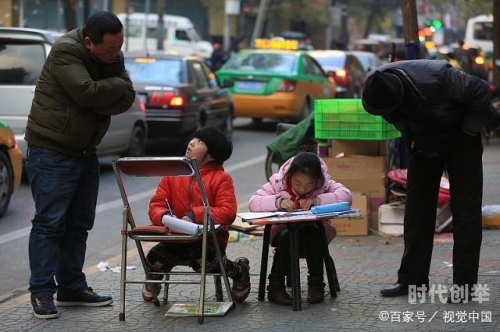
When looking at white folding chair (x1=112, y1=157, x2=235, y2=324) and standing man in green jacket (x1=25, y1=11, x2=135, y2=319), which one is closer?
white folding chair (x1=112, y1=157, x2=235, y2=324)

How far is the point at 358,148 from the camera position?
9.97 metres

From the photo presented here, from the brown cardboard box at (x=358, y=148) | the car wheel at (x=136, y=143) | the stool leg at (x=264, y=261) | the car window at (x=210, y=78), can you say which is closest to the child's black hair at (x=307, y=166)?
the stool leg at (x=264, y=261)

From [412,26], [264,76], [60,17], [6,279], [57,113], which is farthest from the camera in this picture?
[60,17]

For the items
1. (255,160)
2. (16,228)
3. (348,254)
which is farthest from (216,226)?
(255,160)

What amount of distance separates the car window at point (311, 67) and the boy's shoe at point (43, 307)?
15255 mm

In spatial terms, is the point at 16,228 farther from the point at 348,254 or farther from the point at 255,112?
the point at 255,112

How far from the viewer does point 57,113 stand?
21.0ft

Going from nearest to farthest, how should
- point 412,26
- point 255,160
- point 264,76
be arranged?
point 412,26, point 255,160, point 264,76

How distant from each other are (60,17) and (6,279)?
36.7 metres

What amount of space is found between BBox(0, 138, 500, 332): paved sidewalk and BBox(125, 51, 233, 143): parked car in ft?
28.4

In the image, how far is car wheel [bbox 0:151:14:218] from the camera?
36.0 ft

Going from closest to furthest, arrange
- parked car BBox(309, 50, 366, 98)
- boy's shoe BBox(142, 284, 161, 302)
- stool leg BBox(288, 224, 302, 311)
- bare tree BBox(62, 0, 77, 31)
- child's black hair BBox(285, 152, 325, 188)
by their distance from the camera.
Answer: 1. stool leg BBox(288, 224, 302, 311)
2. child's black hair BBox(285, 152, 325, 188)
3. boy's shoe BBox(142, 284, 161, 302)
4. bare tree BBox(62, 0, 77, 31)
5. parked car BBox(309, 50, 366, 98)

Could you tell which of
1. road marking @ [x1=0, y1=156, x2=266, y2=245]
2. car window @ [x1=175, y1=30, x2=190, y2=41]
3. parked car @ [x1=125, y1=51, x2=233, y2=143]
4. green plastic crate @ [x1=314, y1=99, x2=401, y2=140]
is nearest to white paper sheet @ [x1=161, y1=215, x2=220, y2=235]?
green plastic crate @ [x1=314, y1=99, x2=401, y2=140]

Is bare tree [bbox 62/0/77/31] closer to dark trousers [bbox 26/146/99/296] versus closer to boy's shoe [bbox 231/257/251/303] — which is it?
dark trousers [bbox 26/146/99/296]
